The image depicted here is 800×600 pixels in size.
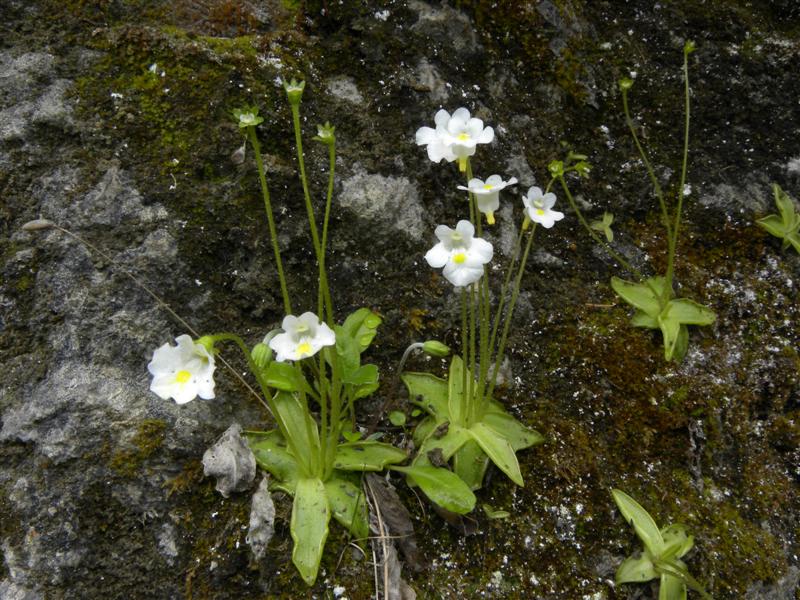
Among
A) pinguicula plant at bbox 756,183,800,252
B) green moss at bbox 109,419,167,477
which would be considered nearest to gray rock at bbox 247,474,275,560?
green moss at bbox 109,419,167,477

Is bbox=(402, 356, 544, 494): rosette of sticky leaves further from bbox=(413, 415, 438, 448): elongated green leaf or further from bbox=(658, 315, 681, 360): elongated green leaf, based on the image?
bbox=(658, 315, 681, 360): elongated green leaf

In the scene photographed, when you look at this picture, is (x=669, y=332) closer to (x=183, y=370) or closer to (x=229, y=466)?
(x=229, y=466)

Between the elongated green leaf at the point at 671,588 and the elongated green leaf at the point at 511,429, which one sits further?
the elongated green leaf at the point at 511,429

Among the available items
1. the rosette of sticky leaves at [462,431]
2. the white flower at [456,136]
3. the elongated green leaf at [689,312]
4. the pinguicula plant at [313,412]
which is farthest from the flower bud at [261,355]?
the elongated green leaf at [689,312]

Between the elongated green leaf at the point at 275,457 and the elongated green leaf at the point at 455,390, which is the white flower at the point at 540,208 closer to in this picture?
the elongated green leaf at the point at 455,390

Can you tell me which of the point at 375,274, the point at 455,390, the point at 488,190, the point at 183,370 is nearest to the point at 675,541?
the point at 455,390
